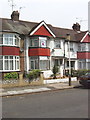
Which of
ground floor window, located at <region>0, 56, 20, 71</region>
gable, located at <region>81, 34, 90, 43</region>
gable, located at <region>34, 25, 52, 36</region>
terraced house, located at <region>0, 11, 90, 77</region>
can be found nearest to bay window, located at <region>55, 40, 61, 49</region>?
terraced house, located at <region>0, 11, 90, 77</region>

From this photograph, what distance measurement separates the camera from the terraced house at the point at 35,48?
72.0 feet

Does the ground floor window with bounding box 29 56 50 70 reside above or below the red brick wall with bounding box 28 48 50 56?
below

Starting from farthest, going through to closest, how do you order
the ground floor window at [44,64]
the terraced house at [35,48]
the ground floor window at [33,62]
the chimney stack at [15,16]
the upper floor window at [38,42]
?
the chimney stack at [15,16] < the ground floor window at [44,64] < the ground floor window at [33,62] < the upper floor window at [38,42] < the terraced house at [35,48]

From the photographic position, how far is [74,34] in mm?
33281

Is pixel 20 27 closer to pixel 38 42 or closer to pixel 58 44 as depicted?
pixel 38 42

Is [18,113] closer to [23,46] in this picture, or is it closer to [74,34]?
[23,46]

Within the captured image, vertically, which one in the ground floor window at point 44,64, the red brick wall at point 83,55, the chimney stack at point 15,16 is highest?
the chimney stack at point 15,16

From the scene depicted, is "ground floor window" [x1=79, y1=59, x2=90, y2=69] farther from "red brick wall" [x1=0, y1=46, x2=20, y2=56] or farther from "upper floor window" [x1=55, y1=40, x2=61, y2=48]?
"red brick wall" [x1=0, y1=46, x2=20, y2=56]

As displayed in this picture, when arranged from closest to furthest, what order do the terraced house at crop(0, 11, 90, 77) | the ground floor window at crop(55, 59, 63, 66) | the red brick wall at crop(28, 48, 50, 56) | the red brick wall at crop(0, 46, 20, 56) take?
the red brick wall at crop(0, 46, 20, 56) < the terraced house at crop(0, 11, 90, 77) < the red brick wall at crop(28, 48, 50, 56) < the ground floor window at crop(55, 59, 63, 66)

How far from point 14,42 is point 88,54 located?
13957 millimetres

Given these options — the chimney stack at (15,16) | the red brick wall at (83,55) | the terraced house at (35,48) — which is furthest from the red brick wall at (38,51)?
the red brick wall at (83,55)

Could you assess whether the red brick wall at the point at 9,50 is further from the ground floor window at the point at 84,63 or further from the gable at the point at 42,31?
the ground floor window at the point at 84,63

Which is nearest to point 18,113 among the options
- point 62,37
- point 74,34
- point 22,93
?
point 22,93

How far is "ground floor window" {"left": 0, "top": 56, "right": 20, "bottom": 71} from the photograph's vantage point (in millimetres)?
21469
